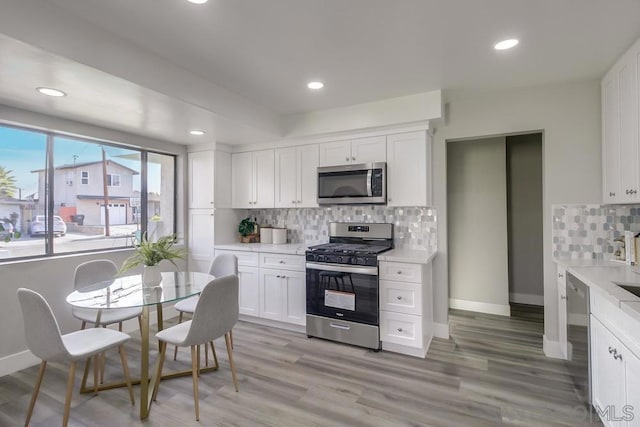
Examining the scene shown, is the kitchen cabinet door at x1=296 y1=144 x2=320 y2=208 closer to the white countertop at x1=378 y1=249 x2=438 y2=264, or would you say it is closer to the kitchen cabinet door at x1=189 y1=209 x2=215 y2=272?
the white countertop at x1=378 y1=249 x2=438 y2=264

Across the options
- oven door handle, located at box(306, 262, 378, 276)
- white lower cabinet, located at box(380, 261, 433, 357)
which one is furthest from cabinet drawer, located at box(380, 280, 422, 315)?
oven door handle, located at box(306, 262, 378, 276)

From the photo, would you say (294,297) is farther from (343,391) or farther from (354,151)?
(354,151)

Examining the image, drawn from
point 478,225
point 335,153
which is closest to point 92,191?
point 335,153

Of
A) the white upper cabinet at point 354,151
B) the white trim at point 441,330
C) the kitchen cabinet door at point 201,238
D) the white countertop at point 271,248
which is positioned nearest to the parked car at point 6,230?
the kitchen cabinet door at point 201,238

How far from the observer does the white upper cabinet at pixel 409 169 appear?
128 inches

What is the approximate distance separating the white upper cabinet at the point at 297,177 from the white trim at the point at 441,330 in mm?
1927

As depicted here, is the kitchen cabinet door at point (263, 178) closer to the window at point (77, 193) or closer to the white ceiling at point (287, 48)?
the white ceiling at point (287, 48)

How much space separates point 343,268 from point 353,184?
3.12 feet

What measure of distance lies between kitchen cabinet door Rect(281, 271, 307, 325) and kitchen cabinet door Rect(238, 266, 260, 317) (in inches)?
15.0

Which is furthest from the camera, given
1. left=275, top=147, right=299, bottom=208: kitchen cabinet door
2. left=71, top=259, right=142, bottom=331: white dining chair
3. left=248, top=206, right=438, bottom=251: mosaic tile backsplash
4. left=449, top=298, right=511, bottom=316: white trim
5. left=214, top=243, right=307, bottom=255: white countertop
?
left=449, top=298, right=511, bottom=316: white trim

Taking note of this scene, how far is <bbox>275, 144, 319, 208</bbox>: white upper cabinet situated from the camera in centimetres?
387

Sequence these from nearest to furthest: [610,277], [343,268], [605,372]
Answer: [605,372] < [610,277] < [343,268]

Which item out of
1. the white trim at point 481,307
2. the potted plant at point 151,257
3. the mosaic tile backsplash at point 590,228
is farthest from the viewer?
the white trim at point 481,307

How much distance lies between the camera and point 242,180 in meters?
4.38
